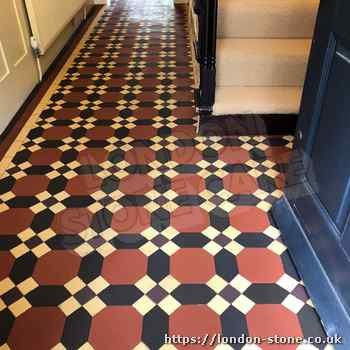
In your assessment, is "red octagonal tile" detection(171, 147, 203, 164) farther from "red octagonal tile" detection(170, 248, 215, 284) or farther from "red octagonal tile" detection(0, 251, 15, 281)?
"red octagonal tile" detection(0, 251, 15, 281)

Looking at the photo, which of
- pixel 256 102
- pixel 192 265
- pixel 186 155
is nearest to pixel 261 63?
pixel 256 102

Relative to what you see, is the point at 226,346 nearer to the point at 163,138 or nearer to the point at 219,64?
the point at 163,138

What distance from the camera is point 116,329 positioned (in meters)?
1.32

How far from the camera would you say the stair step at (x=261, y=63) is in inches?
93.6

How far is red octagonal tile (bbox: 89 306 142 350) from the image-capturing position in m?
1.27

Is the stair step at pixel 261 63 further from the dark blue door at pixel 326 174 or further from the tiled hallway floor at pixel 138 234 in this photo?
the dark blue door at pixel 326 174

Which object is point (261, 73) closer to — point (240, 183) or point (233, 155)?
point (233, 155)

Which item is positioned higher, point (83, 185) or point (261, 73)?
point (261, 73)

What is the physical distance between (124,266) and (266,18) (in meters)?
1.95

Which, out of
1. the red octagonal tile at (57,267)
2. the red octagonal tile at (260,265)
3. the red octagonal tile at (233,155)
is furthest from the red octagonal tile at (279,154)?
the red octagonal tile at (57,267)

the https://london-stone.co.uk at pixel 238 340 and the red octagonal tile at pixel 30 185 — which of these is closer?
the https://london-stone.co.uk at pixel 238 340

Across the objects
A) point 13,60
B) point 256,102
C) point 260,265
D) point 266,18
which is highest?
point 266,18

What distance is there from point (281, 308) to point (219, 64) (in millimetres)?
1563

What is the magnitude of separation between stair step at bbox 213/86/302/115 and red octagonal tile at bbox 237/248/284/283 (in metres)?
0.98
